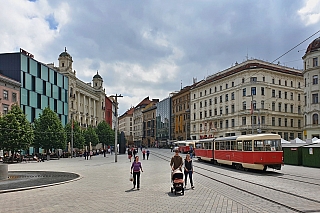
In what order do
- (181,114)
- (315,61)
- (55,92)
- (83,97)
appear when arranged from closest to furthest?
1. (315,61)
2. (55,92)
3. (83,97)
4. (181,114)

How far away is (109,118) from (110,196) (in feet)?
436

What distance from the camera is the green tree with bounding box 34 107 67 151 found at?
56.8m

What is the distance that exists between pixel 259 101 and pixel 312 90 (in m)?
14.0

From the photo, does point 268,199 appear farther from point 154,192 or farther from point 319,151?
point 319,151

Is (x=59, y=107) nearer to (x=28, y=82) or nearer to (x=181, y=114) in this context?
(x=28, y=82)

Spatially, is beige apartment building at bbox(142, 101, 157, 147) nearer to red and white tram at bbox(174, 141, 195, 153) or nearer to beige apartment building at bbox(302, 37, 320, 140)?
red and white tram at bbox(174, 141, 195, 153)

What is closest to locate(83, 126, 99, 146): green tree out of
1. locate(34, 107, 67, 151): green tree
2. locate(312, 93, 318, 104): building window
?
locate(34, 107, 67, 151): green tree

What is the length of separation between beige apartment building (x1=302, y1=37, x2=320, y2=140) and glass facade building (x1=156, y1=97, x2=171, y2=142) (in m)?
65.6

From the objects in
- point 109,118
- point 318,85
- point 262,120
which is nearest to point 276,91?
point 262,120

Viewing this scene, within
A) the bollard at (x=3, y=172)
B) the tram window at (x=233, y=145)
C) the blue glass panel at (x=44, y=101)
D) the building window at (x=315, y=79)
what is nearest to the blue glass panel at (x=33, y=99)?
the blue glass panel at (x=44, y=101)

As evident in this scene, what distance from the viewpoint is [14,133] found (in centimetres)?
4653

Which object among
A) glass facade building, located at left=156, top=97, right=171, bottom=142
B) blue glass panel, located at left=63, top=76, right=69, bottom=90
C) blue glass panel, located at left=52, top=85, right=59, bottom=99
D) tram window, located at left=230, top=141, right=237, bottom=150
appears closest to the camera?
tram window, located at left=230, top=141, right=237, bottom=150

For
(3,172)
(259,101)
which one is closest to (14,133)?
(3,172)

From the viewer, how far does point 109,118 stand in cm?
14538
